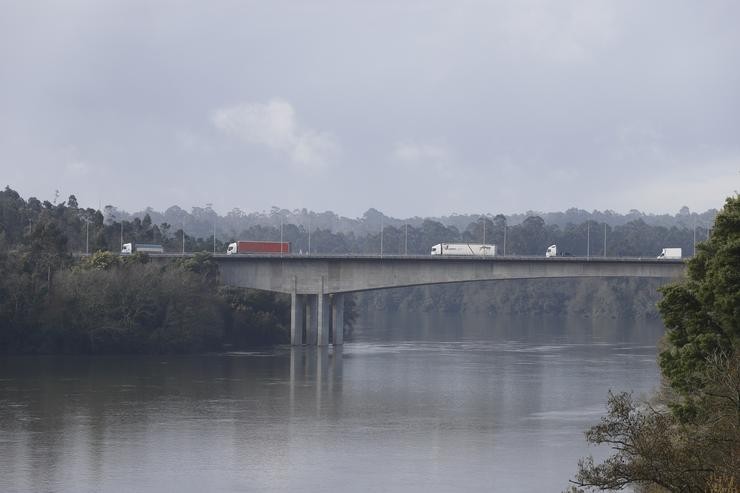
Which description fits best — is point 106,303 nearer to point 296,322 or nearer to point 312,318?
point 296,322

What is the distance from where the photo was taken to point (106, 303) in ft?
316

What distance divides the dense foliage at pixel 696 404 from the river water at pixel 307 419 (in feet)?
28.8

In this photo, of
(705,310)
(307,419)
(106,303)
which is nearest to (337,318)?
(106,303)

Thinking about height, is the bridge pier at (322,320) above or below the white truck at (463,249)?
below

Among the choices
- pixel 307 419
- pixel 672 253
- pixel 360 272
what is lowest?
pixel 307 419

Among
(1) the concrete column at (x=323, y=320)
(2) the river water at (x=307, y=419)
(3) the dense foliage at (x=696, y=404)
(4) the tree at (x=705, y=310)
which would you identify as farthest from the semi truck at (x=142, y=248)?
(4) the tree at (x=705, y=310)

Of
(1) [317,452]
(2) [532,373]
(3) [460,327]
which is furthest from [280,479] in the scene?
(3) [460,327]

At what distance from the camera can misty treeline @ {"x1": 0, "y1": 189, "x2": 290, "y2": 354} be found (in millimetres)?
95312

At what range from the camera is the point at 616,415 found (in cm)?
3080

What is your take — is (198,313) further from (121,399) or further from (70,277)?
(121,399)

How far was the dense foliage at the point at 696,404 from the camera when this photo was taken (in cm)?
2864

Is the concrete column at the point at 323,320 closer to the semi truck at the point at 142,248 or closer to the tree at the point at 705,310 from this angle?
the semi truck at the point at 142,248

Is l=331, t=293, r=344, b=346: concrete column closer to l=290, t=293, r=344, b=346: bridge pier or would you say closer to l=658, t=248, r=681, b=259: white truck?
l=290, t=293, r=344, b=346: bridge pier

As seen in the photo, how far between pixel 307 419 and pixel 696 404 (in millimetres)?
29930
